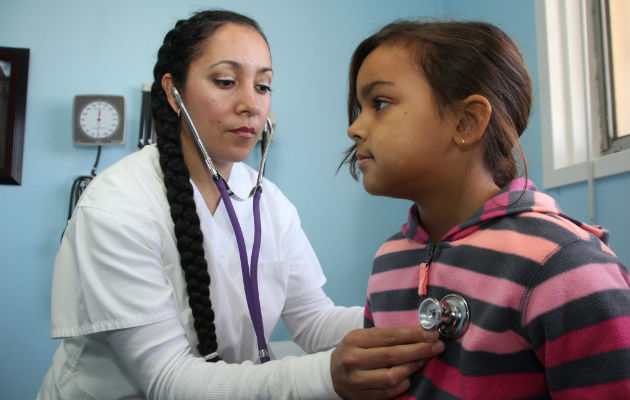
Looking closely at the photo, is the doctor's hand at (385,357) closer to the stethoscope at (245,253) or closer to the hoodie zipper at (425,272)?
the hoodie zipper at (425,272)

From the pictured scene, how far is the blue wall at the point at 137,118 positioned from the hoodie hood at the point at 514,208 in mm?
1122

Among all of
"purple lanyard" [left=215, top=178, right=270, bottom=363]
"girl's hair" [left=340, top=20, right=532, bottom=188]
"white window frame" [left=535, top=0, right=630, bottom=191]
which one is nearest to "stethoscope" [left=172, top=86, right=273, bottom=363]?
"purple lanyard" [left=215, top=178, right=270, bottom=363]

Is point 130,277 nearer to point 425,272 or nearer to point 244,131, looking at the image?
point 244,131

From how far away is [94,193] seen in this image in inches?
37.6

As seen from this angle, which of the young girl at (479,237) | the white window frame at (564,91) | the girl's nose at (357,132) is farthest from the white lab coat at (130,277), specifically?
the white window frame at (564,91)

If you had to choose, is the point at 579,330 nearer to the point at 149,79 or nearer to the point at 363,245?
the point at 363,245

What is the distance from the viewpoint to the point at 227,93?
1062 mm

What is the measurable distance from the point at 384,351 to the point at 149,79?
1.72m

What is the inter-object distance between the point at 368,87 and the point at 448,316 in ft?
1.16

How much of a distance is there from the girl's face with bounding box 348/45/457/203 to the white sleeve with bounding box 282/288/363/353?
19.7 inches

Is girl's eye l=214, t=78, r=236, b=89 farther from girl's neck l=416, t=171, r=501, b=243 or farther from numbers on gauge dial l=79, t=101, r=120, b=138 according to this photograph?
numbers on gauge dial l=79, t=101, r=120, b=138

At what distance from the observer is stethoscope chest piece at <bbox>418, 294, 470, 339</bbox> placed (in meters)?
0.64


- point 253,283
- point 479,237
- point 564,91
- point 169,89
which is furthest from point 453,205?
point 564,91

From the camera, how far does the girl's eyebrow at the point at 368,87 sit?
2.46ft
